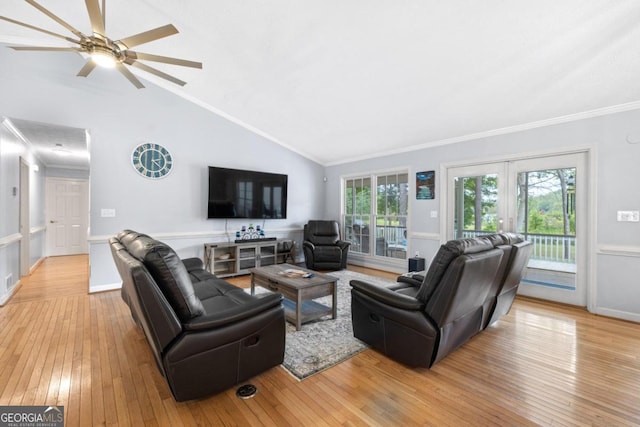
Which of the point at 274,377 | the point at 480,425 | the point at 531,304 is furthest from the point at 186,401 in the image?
the point at 531,304

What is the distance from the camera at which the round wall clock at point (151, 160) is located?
438 centimetres

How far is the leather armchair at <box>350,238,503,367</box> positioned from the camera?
6.38 ft

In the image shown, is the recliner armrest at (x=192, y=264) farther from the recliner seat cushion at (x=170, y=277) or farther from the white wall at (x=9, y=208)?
the white wall at (x=9, y=208)

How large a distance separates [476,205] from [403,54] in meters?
2.72

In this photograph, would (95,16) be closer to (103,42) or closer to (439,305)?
(103,42)

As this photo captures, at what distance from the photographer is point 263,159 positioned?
580 cm

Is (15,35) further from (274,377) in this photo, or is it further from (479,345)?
(479,345)

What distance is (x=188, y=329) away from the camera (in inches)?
65.1

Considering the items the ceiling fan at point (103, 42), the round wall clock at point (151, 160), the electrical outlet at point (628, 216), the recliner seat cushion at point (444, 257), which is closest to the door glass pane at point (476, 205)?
the electrical outlet at point (628, 216)

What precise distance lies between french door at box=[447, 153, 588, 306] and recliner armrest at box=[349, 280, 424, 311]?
114 inches

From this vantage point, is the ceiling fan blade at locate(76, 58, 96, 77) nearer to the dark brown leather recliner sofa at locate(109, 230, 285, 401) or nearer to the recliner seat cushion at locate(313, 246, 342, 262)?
the dark brown leather recliner sofa at locate(109, 230, 285, 401)

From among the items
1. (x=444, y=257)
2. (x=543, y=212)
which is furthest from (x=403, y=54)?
(x=543, y=212)

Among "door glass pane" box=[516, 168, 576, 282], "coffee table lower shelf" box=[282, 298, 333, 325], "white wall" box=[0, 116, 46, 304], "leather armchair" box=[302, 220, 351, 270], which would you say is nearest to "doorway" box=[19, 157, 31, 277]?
"white wall" box=[0, 116, 46, 304]

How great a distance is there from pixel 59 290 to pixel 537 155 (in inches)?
285
